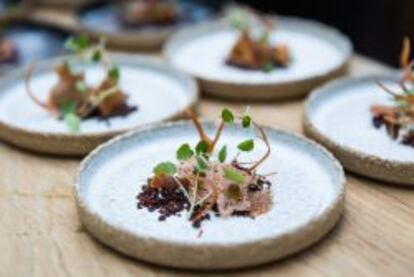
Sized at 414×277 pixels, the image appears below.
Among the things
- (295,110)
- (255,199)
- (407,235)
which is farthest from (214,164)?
(295,110)

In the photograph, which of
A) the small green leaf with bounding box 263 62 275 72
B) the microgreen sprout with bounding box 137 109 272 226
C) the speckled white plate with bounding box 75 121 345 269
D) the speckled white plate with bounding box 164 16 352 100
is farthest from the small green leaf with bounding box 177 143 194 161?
the small green leaf with bounding box 263 62 275 72

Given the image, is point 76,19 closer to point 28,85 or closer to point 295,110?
point 28,85

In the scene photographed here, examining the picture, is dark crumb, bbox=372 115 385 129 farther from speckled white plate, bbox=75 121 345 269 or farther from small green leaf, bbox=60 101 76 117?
small green leaf, bbox=60 101 76 117

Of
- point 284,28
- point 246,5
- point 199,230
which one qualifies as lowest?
point 246,5

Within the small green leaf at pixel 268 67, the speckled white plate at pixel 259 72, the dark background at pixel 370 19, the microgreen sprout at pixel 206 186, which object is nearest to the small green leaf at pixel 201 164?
the microgreen sprout at pixel 206 186

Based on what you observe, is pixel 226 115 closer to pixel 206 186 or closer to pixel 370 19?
pixel 206 186

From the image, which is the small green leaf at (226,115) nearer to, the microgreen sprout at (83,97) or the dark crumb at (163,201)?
the dark crumb at (163,201)
